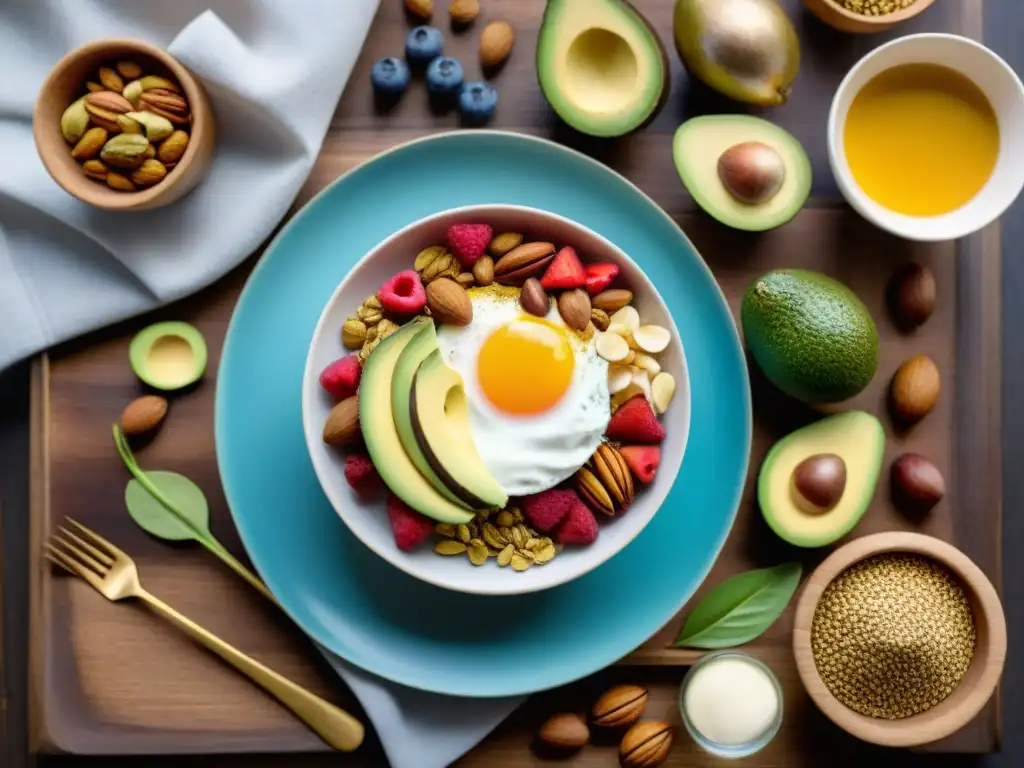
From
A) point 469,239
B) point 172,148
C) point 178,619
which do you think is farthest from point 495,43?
point 178,619

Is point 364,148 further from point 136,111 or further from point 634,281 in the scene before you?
point 634,281

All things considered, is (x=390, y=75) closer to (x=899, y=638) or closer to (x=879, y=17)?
(x=879, y=17)

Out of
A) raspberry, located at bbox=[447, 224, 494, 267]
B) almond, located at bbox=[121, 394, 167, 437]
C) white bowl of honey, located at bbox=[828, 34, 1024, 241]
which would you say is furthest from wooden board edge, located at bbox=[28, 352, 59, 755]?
white bowl of honey, located at bbox=[828, 34, 1024, 241]

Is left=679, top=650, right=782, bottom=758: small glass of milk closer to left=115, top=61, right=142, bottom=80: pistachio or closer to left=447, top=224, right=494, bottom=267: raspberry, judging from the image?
left=447, top=224, right=494, bottom=267: raspberry

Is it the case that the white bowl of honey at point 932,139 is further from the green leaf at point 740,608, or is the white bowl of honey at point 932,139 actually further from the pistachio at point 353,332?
the pistachio at point 353,332

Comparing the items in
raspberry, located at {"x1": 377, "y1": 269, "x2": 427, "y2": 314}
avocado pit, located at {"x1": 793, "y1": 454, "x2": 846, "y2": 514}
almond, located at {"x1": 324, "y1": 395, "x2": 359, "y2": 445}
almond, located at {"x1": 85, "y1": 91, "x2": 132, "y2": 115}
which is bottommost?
avocado pit, located at {"x1": 793, "y1": 454, "x2": 846, "y2": 514}

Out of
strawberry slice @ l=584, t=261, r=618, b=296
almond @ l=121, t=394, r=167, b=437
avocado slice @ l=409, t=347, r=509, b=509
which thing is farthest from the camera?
almond @ l=121, t=394, r=167, b=437

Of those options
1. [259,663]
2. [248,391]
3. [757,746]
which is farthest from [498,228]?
[757,746]
